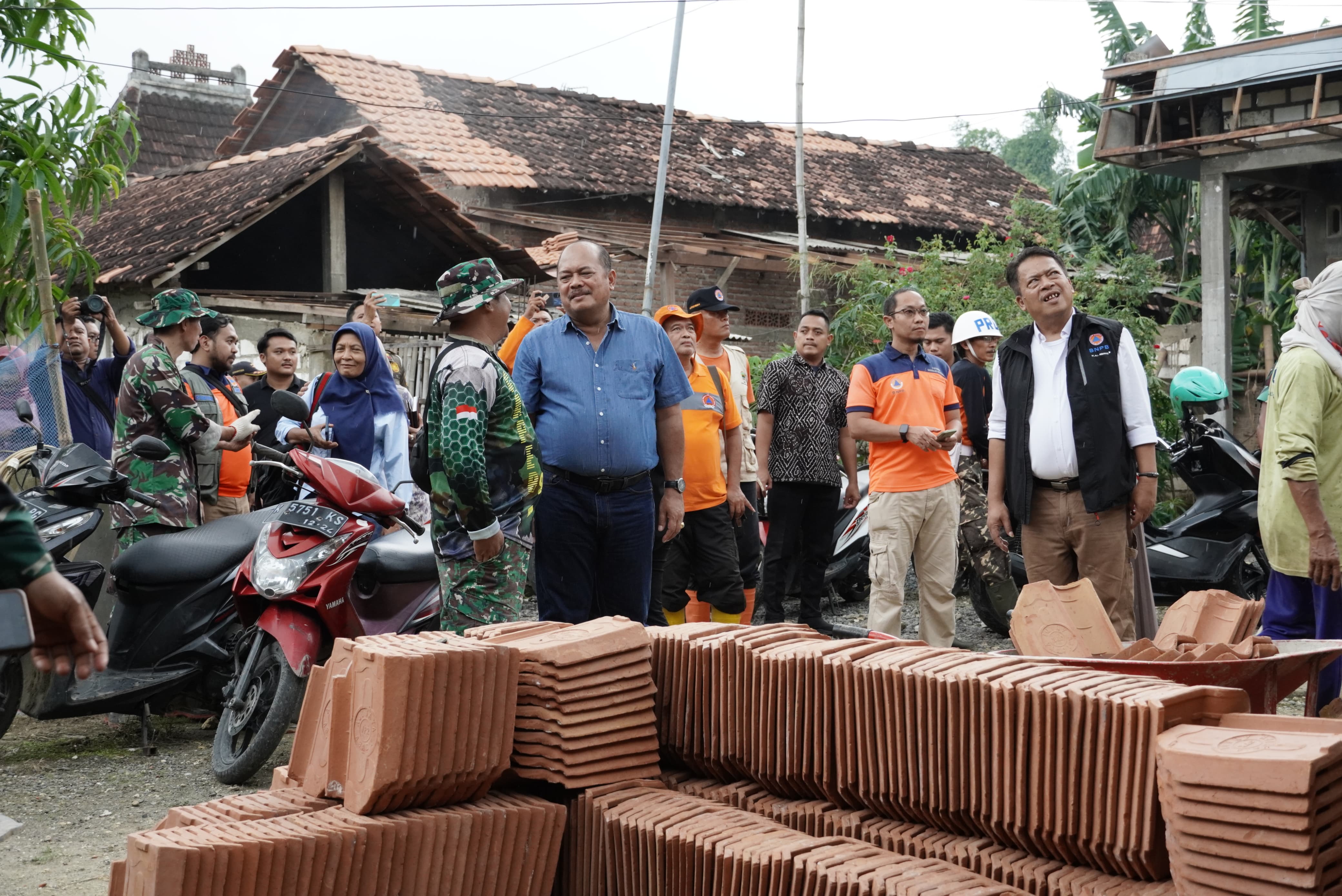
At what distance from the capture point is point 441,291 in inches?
181

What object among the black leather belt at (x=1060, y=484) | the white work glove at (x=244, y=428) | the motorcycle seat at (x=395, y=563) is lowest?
the motorcycle seat at (x=395, y=563)

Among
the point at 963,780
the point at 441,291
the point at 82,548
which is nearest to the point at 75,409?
the point at 82,548

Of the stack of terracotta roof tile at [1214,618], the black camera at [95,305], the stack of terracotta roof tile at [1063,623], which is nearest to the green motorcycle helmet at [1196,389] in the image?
the stack of terracotta roof tile at [1214,618]

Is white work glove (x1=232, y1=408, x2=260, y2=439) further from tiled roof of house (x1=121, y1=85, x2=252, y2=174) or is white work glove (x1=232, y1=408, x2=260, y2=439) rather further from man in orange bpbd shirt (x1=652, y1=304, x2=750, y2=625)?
tiled roof of house (x1=121, y1=85, x2=252, y2=174)

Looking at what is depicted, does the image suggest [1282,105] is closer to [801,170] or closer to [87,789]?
[801,170]

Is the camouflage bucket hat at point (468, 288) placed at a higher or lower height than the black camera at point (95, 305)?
lower

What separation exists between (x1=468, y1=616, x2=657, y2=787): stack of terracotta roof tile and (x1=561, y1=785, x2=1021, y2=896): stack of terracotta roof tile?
9cm

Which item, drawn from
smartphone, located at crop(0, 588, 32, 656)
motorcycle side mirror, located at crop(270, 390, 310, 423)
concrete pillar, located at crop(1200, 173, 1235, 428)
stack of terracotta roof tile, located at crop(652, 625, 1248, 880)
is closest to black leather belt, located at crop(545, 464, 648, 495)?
motorcycle side mirror, located at crop(270, 390, 310, 423)

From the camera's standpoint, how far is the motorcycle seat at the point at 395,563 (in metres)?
5.29

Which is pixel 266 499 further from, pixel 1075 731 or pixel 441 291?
pixel 1075 731

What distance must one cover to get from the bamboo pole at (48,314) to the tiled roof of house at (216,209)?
589cm

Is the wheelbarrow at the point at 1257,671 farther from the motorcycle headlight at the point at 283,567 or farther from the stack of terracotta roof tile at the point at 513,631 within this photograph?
the motorcycle headlight at the point at 283,567

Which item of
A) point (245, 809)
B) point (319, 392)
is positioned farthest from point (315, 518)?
point (245, 809)

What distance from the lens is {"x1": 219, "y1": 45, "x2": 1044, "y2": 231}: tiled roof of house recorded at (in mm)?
18594
